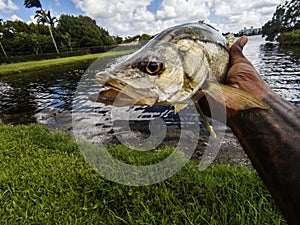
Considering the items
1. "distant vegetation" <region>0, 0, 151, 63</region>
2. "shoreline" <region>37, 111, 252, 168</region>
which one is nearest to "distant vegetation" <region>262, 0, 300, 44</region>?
"distant vegetation" <region>0, 0, 151, 63</region>

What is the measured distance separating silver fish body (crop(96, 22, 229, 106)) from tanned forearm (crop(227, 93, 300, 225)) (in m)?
0.56

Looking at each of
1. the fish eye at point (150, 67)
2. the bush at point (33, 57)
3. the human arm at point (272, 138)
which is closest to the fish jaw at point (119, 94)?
the fish eye at point (150, 67)

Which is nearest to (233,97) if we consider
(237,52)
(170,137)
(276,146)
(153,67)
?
(276,146)

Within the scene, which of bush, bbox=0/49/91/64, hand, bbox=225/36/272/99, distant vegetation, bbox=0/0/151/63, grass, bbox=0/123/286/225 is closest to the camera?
hand, bbox=225/36/272/99

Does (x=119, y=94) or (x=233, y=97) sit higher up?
(x=119, y=94)

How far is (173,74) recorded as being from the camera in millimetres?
1831

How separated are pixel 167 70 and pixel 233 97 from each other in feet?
2.10

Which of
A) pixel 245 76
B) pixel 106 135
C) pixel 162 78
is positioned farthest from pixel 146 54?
pixel 106 135

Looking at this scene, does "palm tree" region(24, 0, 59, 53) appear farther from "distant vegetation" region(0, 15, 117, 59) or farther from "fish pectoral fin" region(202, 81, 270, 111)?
"fish pectoral fin" region(202, 81, 270, 111)

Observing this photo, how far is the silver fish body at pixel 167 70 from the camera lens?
64.9 inches

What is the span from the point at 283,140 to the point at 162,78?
1.14 metres

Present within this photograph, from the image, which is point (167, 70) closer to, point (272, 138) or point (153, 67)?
point (153, 67)

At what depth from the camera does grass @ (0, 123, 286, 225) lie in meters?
3.12

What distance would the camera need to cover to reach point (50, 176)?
165 inches
